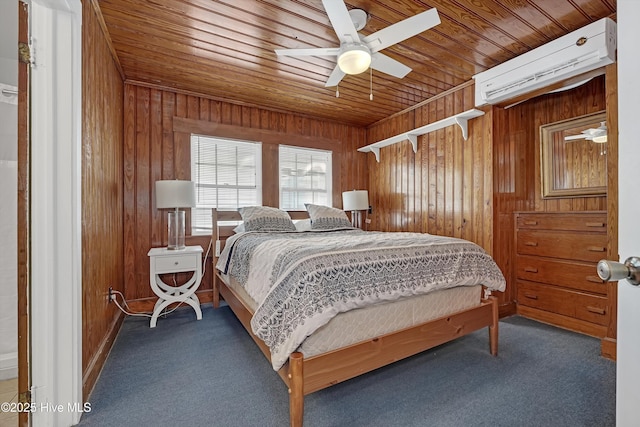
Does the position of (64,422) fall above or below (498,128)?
below

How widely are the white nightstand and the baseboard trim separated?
0.36 m

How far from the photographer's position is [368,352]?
1535 mm

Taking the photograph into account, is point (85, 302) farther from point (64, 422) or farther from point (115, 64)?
point (115, 64)

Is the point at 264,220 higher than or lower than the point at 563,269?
higher

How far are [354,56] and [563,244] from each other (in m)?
2.48

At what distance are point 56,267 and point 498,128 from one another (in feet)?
12.0

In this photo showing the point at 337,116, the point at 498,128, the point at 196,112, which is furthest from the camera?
the point at 337,116

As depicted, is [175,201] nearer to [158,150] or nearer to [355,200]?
[158,150]

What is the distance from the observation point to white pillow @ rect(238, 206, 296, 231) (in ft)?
9.94

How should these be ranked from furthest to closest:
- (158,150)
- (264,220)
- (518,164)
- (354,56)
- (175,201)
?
(158,150)
(264,220)
(518,164)
(175,201)
(354,56)

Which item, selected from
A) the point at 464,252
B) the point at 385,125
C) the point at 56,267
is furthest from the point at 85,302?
the point at 385,125

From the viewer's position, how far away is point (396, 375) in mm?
1842

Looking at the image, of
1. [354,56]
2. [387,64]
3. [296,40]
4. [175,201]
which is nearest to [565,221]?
[387,64]

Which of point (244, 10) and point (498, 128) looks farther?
point (498, 128)
